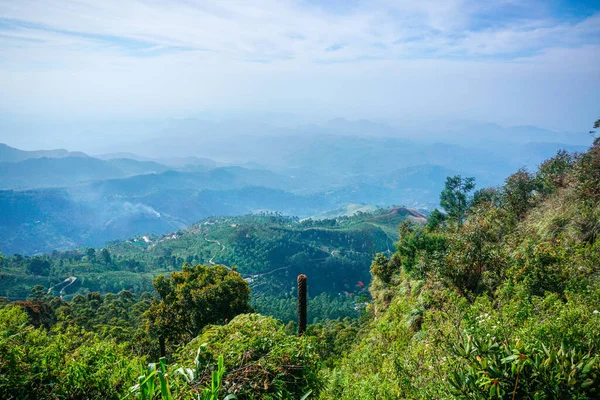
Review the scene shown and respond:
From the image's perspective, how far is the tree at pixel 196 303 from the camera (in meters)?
17.6

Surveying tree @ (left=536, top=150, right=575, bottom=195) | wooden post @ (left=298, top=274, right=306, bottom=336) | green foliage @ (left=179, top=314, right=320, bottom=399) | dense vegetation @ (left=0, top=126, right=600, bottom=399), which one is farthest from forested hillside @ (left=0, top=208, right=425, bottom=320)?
green foliage @ (left=179, top=314, right=320, bottom=399)

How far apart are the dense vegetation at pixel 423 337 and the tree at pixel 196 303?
2.7 inches

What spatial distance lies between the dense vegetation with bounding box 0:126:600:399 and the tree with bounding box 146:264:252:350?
7 cm

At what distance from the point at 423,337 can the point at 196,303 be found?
12.6m

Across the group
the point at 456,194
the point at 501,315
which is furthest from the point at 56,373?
the point at 456,194

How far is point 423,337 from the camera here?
319 inches

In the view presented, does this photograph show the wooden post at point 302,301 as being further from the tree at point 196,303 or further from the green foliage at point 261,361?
the tree at point 196,303

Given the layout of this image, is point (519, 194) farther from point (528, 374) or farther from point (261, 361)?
point (261, 361)

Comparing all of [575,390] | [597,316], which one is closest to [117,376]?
[575,390]

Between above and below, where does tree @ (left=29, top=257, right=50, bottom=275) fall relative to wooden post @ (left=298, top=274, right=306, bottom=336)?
below

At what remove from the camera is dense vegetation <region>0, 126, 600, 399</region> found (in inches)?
167

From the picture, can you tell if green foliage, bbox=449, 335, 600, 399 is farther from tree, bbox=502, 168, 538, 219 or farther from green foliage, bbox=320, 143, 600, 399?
tree, bbox=502, 168, 538, 219

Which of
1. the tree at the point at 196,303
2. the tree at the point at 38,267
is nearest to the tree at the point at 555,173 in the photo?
the tree at the point at 196,303

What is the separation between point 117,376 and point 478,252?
36.9 feet
